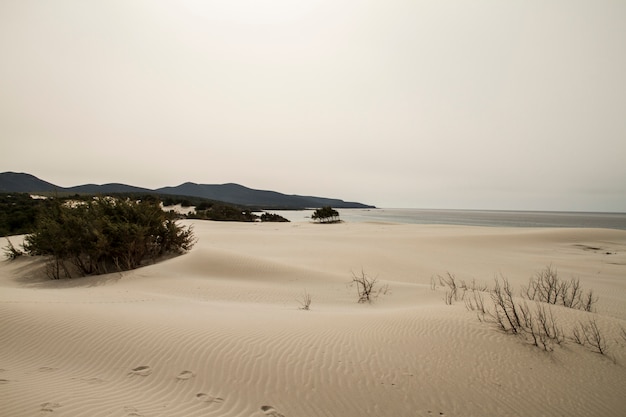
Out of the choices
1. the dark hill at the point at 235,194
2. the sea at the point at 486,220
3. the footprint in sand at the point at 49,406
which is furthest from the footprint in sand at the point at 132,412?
the dark hill at the point at 235,194

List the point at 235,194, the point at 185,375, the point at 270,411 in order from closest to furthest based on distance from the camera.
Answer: the point at 270,411 → the point at 185,375 → the point at 235,194

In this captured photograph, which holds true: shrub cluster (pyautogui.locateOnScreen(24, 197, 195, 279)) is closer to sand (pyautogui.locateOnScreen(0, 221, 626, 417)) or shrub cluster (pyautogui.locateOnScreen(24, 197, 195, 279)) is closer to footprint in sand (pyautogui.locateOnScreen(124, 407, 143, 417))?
sand (pyautogui.locateOnScreen(0, 221, 626, 417))

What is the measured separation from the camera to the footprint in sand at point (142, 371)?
10.2 feet

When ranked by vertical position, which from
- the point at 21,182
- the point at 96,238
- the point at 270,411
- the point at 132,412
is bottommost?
the point at 270,411

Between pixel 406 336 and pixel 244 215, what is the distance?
137 feet

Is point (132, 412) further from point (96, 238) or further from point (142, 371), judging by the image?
point (96, 238)

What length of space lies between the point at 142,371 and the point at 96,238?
844cm

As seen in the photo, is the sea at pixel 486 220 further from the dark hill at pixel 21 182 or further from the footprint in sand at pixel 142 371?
the dark hill at pixel 21 182

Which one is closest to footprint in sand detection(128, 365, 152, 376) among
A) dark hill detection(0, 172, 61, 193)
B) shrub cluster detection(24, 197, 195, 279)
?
shrub cluster detection(24, 197, 195, 279)

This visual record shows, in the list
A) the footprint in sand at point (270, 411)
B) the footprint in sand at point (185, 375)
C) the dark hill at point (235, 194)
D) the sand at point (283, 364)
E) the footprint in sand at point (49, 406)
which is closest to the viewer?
the footprint in sand at point (49, 406)

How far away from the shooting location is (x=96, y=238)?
967 cm

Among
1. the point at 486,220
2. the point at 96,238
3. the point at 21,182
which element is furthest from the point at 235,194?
the point at 96,238

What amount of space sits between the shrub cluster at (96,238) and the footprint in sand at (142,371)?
7.69m

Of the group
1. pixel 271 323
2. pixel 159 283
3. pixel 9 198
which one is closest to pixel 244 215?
pixel 9 198
